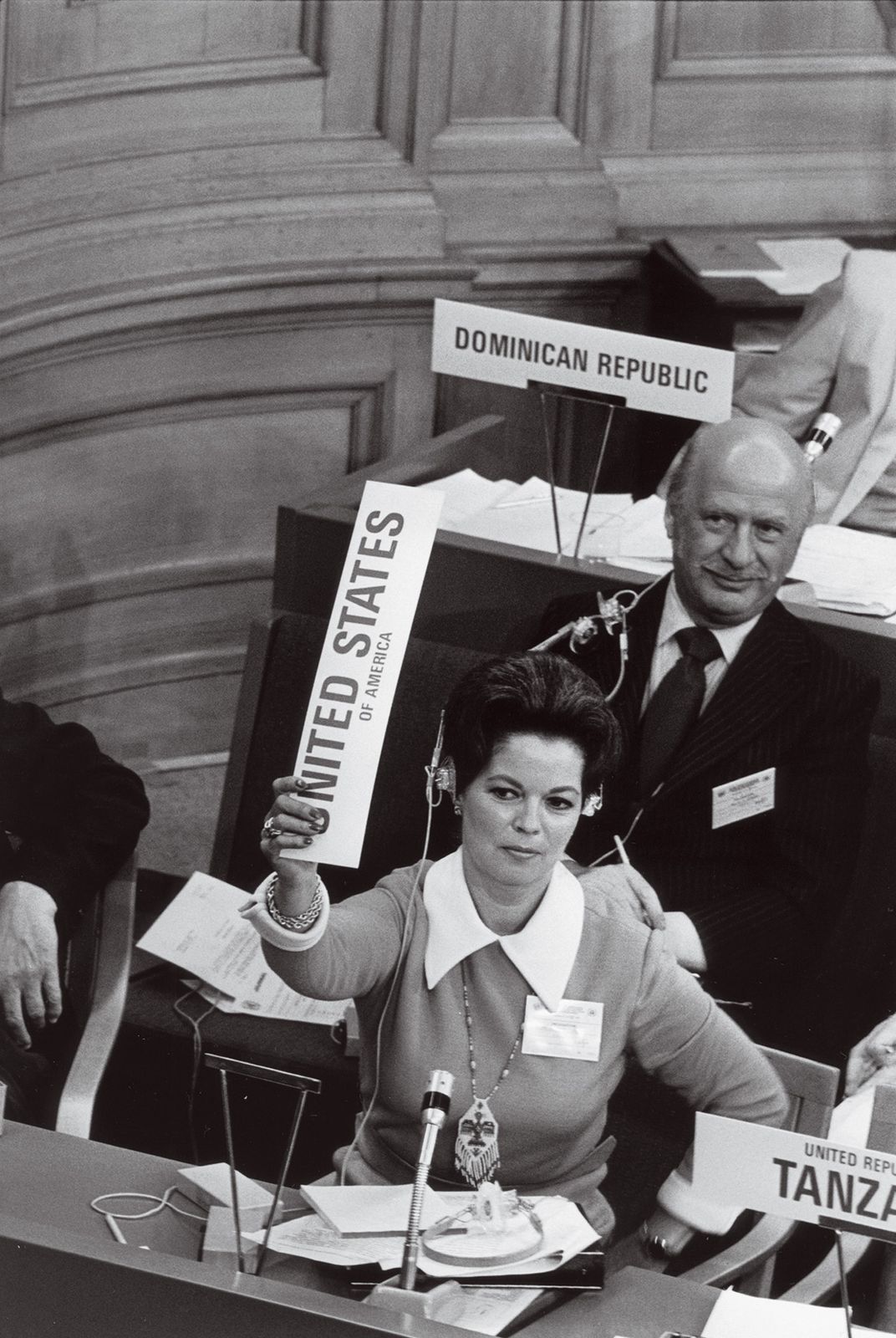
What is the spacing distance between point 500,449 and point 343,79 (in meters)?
0.93

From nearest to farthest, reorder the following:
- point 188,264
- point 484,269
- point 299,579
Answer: point 299,579 → point 188,264 → point 484,269

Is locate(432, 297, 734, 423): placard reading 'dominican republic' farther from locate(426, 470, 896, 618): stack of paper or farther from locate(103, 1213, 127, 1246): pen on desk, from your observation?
locate(103, 1213, 127, 1246): pen on desk

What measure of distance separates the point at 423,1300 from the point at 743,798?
1.27 metres

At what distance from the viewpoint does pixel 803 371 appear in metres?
4.05

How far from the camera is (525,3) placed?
5.02 m

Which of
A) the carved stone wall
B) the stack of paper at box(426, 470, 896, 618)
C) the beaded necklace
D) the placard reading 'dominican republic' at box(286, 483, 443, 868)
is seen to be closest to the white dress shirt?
the stack of paper at box(426, 470, 896, 618)

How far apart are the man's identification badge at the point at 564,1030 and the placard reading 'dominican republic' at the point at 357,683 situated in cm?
38

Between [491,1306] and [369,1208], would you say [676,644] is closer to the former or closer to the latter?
[369,1208]

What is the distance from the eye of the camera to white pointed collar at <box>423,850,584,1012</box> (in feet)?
7.89

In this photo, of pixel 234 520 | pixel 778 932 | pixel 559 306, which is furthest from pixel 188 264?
pixel 778 932

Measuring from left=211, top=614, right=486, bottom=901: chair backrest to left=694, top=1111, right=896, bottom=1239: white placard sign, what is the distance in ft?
4.70

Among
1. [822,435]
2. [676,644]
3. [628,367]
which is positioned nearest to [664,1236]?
[676,644]

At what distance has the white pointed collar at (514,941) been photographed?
2404mm

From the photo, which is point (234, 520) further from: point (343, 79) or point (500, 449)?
point (343, 79)
